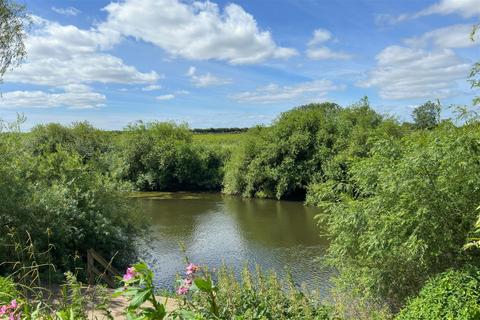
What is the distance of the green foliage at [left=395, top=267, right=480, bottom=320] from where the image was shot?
5234 mm

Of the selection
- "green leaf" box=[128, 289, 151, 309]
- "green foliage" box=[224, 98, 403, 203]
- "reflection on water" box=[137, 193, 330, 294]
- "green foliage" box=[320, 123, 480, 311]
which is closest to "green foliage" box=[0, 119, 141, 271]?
"reflection on water" box=[137, 193, 330, 294]

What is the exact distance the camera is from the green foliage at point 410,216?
7754mm

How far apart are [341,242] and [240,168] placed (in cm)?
2471

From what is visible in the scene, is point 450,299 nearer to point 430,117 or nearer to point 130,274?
point 130,274

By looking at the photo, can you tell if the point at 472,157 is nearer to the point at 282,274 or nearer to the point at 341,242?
the point at 341,242

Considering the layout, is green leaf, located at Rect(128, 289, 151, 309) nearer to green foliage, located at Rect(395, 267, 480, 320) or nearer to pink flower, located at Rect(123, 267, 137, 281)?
pink flower, located at Rect(123, 267, 137, 281)

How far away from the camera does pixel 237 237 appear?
19.6 m

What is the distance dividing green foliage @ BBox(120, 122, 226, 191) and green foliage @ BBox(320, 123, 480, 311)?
1159 inches

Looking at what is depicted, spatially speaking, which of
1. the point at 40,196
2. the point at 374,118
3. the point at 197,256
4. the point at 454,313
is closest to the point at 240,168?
the point at 374,118

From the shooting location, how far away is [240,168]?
3400cm

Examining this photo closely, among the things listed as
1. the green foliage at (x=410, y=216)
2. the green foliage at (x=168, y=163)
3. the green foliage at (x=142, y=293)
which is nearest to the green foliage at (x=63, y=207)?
the green foliage at (x=410, y=216)

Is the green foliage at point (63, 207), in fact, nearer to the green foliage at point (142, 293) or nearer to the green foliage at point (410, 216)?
the green foliage at point (410, 216)

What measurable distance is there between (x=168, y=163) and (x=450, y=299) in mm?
34712

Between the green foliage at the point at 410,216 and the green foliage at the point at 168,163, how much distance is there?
29445 mm
